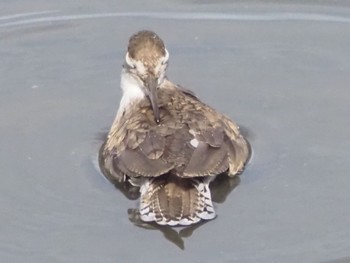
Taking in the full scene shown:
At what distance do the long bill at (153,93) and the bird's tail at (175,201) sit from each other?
695mm

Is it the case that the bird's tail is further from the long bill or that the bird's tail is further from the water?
the long bill

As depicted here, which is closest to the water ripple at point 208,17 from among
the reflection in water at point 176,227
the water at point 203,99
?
the water at point 203,99

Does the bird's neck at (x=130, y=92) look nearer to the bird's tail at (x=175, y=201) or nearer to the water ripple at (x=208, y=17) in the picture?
the bird's tail at (x=175, y=201)

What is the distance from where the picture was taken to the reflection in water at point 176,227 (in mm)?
10664

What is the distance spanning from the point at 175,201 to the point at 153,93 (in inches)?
51.9

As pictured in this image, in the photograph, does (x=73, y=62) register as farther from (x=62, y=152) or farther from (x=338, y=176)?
(x=338, y=176)

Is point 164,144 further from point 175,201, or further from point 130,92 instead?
point 130,92

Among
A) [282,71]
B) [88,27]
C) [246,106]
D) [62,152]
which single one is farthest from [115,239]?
[88,27]

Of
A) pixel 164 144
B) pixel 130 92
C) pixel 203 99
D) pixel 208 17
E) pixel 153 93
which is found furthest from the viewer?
pixel 208 17

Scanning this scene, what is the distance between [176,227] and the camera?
35.2 feet

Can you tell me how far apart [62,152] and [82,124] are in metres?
0.56

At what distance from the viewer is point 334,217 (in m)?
10.8

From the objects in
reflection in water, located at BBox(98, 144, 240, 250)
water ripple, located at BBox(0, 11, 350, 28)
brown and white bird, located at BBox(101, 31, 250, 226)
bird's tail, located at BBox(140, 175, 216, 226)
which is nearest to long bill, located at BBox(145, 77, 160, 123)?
brown and white bird, located at BBox(101, 31, 250, 226)

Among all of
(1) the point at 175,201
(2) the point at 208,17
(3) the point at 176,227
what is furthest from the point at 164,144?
(2) the point at 208,17
